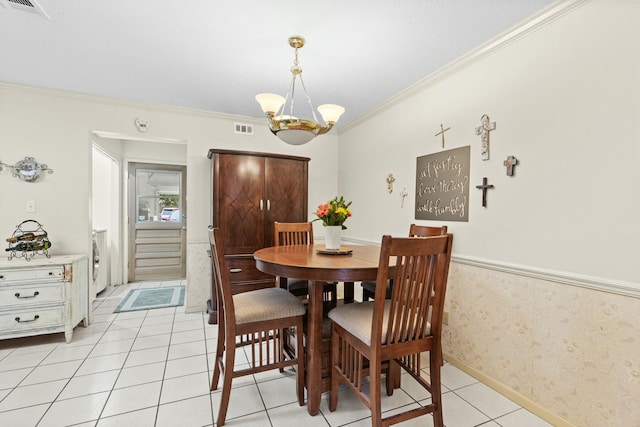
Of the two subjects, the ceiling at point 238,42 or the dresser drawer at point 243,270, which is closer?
the ceiling at point 238,42

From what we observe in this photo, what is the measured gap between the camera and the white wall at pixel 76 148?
9.38 feet

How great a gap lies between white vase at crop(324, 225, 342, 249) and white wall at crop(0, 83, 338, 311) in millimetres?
2014

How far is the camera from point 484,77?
2.15 metres

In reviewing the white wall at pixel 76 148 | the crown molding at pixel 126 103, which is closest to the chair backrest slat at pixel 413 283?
the white wall at pixel 76 148

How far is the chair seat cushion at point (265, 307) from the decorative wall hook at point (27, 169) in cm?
259

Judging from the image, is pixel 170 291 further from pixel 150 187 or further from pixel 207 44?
pixel 207 44

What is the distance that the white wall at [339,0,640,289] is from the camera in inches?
56.7

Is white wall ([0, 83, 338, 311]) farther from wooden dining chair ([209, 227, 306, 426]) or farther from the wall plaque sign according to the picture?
the wall plaque sign

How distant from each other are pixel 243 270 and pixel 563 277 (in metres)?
2.70

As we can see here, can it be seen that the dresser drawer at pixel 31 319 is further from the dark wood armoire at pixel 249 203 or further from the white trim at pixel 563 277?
the white trim at pixel 563 277

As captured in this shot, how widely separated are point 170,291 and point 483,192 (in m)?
4.23

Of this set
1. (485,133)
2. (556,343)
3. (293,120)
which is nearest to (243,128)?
(293,120)

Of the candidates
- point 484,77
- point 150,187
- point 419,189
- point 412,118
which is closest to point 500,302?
point 419,189

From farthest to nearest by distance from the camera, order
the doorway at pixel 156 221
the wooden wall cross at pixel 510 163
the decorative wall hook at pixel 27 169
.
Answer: the doorway at pixel 156 221 < the decorative wall hook at pixel 27 169 < the wooden wall cross at pixel 510 163
